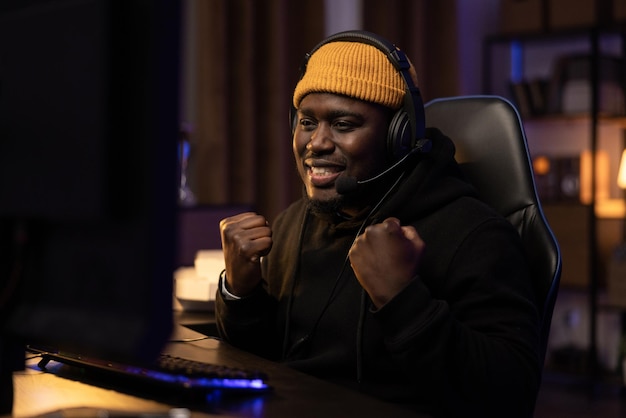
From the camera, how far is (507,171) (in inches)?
56.1

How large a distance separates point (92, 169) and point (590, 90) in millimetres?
3377

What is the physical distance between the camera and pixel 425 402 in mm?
1204

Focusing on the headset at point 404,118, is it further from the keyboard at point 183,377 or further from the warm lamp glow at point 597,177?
Result: the warm lamp glow at point 597,177

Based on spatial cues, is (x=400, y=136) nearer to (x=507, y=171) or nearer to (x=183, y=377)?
(x=507, y=171)

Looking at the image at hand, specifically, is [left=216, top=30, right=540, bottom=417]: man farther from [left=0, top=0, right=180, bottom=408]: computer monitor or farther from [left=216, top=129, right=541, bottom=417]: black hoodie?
[left=0, top=0, right=180, bottom=408]: computer monitor

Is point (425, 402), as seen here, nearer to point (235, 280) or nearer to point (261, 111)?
point (235, 280)

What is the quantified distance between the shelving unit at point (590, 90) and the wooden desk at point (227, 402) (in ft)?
9.30

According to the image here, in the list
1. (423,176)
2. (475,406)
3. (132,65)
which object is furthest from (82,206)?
(423,176)

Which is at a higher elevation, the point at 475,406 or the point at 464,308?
the point at 464,308

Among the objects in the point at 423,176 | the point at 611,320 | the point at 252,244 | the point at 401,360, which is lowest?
the point at 611,320

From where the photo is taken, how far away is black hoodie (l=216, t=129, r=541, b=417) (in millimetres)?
1093

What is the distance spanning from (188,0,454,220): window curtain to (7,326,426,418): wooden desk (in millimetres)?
1864

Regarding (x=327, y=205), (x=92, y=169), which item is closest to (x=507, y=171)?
(x=327, y=205)

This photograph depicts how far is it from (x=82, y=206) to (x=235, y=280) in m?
0.75
